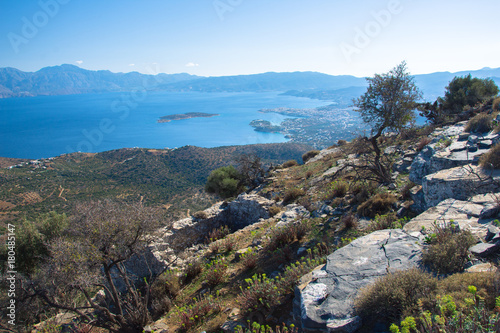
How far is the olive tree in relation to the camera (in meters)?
10.1

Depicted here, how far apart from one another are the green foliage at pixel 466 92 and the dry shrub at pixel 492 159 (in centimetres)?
1747

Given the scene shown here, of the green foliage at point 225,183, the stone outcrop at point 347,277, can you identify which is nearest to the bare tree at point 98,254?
the stone outcrop at point 347,277

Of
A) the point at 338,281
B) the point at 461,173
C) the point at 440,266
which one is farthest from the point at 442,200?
the point at 338,281

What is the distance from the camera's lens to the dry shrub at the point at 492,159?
19.4 ft

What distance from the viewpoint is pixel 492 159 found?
601 centimetres

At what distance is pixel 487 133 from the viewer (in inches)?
320

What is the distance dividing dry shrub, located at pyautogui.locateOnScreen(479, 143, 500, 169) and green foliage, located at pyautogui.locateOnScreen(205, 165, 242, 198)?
19.2m

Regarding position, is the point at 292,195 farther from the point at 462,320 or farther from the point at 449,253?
the point at 462,320

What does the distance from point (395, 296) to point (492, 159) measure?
5458 millimetres

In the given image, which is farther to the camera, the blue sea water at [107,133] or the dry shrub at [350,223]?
the blue sea water at [107,133]

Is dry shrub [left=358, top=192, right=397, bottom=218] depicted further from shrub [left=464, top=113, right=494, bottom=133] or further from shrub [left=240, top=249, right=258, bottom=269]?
shrub [left=464, top=113, right=494, bottom=133]

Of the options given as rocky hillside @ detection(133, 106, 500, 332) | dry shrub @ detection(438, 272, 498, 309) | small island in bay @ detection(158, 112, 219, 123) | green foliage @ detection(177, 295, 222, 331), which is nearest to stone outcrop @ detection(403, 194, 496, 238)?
rocky hillside @ detection(133, 106, 500, 332)

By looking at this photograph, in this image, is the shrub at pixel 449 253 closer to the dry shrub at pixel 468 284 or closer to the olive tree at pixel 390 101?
the dry shrub at pixel 468 284

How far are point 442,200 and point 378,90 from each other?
20.0 feet
